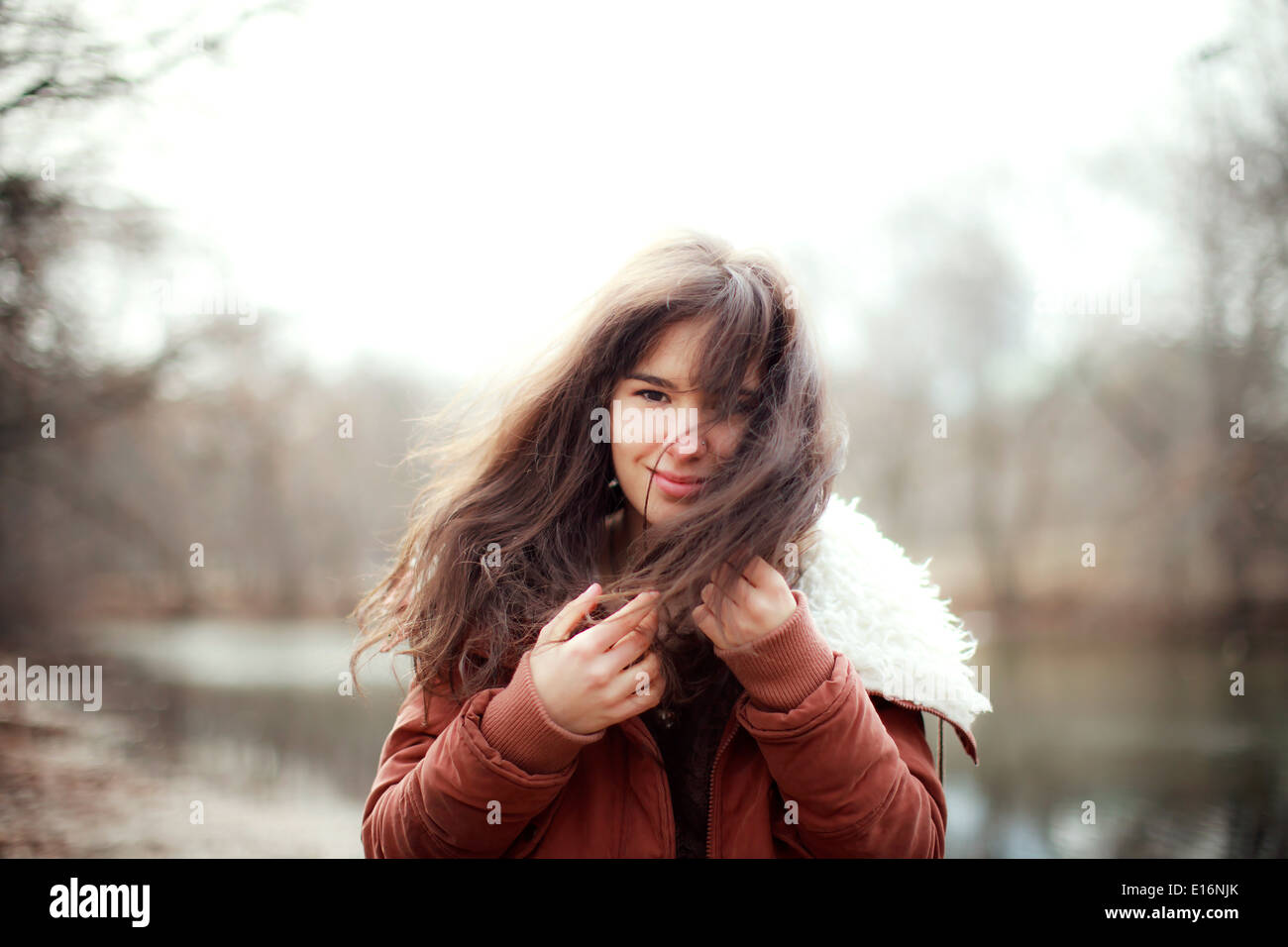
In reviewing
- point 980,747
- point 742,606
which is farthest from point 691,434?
point 980,747

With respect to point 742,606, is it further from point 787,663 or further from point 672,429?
point 672,429

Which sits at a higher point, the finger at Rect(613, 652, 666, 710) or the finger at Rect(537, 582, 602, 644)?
the finger at Rect(537, 582, 602, 644)

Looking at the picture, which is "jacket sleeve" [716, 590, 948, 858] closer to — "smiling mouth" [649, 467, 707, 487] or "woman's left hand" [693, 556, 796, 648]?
"woman's left hand" [693, 556, 796, 648]

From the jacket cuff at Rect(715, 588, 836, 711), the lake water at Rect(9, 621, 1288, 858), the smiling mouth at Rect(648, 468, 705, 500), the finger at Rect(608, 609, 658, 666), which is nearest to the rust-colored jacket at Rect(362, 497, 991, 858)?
the jacket cuff at Rect(715, 588, 836, 711)

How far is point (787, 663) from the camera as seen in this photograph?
1.16 meters

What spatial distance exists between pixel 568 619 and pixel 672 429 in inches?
13.5

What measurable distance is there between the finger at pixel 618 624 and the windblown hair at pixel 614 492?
0.08 ft

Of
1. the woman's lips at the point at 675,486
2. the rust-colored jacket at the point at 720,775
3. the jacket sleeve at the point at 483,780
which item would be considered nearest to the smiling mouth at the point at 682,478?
the woman's lips at the point at 675,486

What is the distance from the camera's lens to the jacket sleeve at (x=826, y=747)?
1138 millimetres

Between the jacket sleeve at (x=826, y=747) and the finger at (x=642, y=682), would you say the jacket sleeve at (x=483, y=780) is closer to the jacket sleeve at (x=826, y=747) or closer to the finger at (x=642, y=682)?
the finger at (x=642, y=682)

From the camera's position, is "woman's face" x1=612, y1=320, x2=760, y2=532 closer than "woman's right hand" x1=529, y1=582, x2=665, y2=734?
No

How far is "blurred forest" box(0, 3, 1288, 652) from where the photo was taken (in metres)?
5.16
